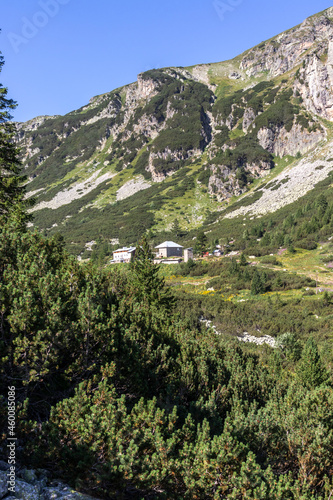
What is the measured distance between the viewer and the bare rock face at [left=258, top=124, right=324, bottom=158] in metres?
102

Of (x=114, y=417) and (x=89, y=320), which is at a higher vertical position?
(x=89, y=320)

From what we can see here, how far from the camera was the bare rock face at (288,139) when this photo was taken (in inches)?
4003

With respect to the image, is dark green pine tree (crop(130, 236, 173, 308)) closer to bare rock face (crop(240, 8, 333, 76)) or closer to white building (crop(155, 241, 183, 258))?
white building (crop(155, 241, 183, 258))

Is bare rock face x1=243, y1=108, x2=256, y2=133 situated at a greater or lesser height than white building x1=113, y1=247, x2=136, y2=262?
greater

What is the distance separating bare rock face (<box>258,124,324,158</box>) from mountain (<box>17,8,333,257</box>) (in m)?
0.38

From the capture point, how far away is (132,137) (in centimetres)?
17588

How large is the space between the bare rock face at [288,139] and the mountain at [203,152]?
38 cm

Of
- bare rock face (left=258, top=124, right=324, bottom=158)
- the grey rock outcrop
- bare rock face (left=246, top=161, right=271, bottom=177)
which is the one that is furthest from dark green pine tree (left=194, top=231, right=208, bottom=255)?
bare rock face (left=258, top=124, right=324, bottom=158)

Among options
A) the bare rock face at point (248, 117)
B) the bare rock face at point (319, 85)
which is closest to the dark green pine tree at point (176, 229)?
the bare rock face at point (248, 117)

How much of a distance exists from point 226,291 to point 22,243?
3468 cm

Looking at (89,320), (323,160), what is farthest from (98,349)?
(323,160)

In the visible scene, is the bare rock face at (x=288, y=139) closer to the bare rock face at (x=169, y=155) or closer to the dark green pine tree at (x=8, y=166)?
the bare rock face at (x=169, y=155)

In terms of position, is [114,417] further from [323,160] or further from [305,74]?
[305,74]

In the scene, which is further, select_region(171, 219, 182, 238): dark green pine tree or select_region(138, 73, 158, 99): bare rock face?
select_region(138, 73, 158, 99): bare rock face
